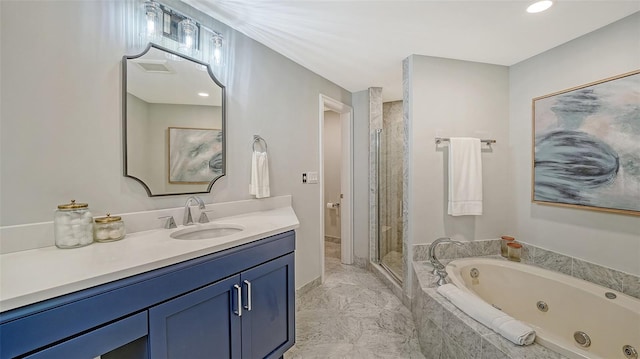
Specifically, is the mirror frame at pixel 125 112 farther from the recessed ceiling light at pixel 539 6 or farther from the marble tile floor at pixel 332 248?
the marble tile floor at pixel 332 248

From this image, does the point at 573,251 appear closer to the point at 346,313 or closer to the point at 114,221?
the point at 346,313

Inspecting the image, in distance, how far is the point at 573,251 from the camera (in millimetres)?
1931

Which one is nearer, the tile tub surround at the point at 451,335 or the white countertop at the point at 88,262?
the white countertop at the point at 88,262

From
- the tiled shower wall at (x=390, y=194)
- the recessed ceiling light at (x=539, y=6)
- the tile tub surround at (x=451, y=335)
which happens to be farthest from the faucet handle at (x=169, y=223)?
the recessed ceiling light at (x=539, y=6)

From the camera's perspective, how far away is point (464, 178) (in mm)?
2230

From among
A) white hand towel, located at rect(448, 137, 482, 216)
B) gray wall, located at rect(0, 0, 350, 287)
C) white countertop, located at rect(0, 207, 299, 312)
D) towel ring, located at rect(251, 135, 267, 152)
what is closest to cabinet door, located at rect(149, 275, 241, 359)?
white countertop, located at rect(0, 207, 299, 312)

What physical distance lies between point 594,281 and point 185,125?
2999mm

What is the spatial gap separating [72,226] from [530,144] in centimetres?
317

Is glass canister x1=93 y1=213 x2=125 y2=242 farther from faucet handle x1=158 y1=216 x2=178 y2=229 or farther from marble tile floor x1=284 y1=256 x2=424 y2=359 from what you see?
marble tile floor x1=284 y1=256 x2=424 y2=359

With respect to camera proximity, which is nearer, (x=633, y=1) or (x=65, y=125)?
(x=65, y=125)

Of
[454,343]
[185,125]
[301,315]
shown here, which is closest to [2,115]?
[185,125]

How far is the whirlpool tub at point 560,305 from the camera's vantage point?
1.45 metres

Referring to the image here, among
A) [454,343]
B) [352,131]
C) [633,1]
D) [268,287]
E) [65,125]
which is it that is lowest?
[454,343]

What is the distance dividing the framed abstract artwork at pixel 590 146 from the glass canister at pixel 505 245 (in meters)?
0.40
